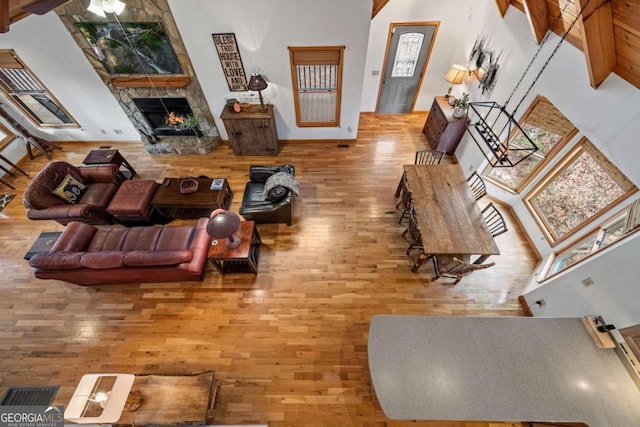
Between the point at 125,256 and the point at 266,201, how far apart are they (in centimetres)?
194

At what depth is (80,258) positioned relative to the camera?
3158 millimetres

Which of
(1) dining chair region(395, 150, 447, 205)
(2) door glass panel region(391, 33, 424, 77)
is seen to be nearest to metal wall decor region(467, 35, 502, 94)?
(2) door glass panel region(391, 33, 424, 77)

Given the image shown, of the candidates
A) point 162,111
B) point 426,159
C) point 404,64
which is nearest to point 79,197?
point 162,111

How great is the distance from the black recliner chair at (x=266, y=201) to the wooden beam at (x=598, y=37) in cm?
355

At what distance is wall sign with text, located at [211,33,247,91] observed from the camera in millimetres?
4223

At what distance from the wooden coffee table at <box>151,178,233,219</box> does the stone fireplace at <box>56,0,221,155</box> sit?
5.01ft

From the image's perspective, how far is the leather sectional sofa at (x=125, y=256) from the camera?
10.4ft

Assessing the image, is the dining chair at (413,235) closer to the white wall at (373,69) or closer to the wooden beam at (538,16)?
the white wall at (373,69)

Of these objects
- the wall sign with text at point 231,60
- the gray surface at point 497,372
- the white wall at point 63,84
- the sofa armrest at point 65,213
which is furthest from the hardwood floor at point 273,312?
the wall sign with text at point 231,60

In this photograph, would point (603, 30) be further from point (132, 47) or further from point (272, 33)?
point (132, 47)

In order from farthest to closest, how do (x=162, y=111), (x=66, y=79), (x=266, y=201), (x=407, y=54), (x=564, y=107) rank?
(x=407, y=54)
(x=162, y=111)
(x=66, y=79)
(x=266, y=201)
(x=564, y=107)

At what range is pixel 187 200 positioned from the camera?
13.8 ft

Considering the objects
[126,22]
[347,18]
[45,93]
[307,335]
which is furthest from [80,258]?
[347,18]

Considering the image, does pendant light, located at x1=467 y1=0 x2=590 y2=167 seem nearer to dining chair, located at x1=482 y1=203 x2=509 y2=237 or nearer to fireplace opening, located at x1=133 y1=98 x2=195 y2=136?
dining chair, located at x1=482 y1=203 x2=509 y2=237
